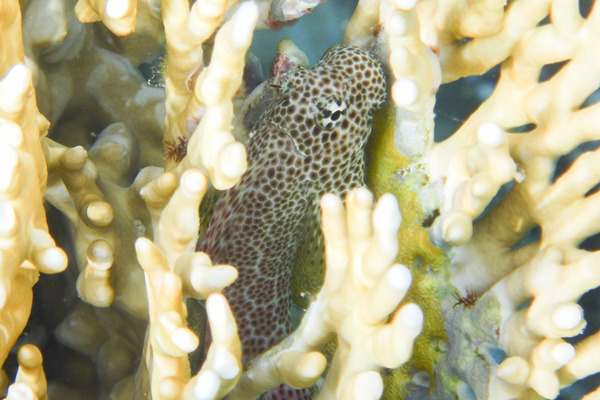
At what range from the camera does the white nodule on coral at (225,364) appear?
101 centimetres

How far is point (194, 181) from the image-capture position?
1.19 m

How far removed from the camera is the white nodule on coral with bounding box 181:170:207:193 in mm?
1191

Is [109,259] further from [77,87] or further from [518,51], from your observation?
[518,51]

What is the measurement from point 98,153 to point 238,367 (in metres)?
1.08

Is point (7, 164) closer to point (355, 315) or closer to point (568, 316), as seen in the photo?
point (355, 315)

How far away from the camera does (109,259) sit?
144 cm

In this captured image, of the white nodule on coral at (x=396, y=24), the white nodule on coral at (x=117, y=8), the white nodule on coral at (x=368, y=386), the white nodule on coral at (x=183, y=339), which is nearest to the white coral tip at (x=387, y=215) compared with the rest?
the white nodule on coral at (x=368, y=386)

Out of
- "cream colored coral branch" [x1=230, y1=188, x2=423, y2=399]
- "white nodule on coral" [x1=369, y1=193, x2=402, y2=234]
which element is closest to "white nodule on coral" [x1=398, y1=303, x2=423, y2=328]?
"cream colored coral branch" [x1=230, y1=188, x2=423, y2=399]

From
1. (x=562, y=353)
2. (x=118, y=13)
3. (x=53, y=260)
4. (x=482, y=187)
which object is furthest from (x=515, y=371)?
(x=118, y=13)

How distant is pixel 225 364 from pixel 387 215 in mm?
455

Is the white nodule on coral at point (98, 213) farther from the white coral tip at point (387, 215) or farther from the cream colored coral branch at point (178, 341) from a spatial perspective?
the white coral tip at point (387, 215)

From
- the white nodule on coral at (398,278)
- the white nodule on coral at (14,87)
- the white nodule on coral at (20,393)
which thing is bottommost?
the white nodule on coral at (20,393)

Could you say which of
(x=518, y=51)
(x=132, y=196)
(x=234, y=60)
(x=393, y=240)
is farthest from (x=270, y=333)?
(x=518, y=51)

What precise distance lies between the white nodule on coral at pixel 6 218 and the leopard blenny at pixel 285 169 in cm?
66
